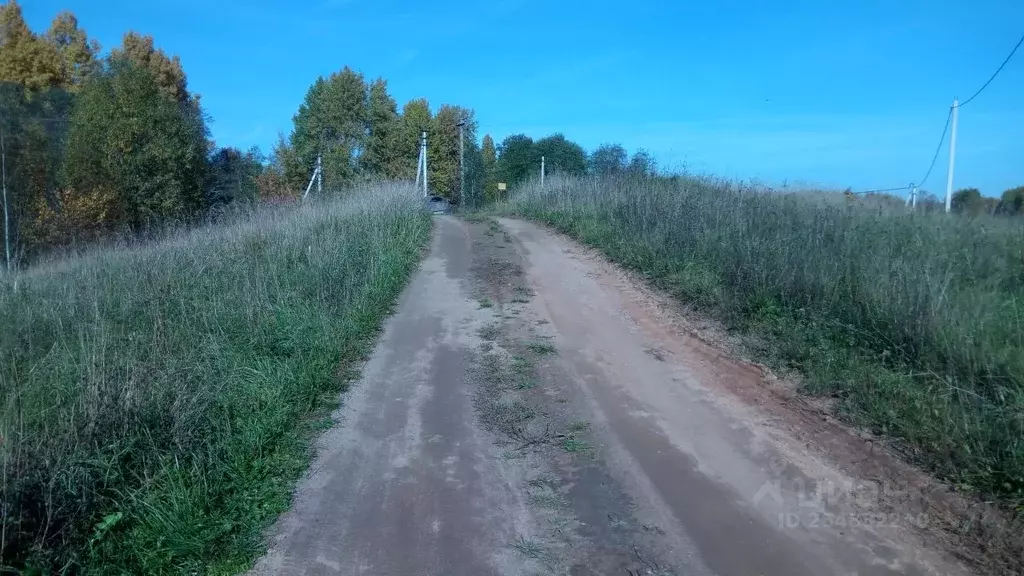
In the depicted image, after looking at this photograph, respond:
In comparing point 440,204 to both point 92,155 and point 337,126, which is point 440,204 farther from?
point 92,155

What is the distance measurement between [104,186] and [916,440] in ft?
79.0

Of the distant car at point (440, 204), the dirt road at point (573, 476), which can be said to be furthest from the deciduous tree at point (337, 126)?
the dirt road at point (573, 476)

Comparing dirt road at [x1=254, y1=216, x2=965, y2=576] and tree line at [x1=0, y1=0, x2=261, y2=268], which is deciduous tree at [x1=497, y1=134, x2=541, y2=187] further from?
dirt road at [x1=254, y1=216, x2=965, y2=576]

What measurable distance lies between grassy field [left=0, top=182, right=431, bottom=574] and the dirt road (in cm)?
38

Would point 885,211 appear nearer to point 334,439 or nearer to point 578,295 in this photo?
point 578,295

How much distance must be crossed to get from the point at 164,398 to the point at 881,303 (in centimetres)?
676

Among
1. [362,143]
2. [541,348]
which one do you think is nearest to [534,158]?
[362,143]

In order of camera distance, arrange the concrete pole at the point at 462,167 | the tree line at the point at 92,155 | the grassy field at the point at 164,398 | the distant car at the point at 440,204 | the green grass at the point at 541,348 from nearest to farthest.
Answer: the grassy field at the point at 164,398
the green grass at the point at 541,348
the tree line at the point at 92,155
the distant car at the point at 440,204
the concrete pole at the point at 462,167

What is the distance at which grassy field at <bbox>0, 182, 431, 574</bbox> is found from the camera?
3.91 m

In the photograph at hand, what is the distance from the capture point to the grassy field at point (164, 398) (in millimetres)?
3910

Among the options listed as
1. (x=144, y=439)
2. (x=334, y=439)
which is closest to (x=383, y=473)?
(x=334, y=439)

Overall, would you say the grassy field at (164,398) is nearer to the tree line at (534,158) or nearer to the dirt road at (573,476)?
the dirt road at (573,476)

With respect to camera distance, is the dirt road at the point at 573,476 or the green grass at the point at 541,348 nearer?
the dirt road at the point at 573,476

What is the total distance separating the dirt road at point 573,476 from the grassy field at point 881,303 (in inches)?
27.3
